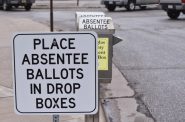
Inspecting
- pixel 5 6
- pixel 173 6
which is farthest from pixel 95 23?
pixel 5 6

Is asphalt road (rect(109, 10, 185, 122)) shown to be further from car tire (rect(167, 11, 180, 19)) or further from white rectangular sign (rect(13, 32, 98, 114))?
car tire (rect(167, 11, 180, 19))

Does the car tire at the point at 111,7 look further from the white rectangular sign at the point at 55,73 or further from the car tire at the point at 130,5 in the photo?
the white rectangular sign at the point at 55,73

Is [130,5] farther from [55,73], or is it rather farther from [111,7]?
[55,73]

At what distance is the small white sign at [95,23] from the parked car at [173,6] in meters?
17.3

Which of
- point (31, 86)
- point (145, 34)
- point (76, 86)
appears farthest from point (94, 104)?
point (145, 34)

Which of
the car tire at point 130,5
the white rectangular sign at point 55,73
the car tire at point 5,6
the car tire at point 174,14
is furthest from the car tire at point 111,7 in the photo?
the white rectangular sign at point 55,73

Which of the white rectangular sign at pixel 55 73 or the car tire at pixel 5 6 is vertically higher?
the white rectangular sign at pixel 55 73

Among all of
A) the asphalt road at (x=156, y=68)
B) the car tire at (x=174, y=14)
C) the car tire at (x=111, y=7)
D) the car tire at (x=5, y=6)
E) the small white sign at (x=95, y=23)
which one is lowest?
the car tire at (x=5, y=6)

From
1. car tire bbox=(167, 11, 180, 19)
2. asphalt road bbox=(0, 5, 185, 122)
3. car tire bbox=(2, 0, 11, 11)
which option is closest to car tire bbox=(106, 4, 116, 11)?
car tire bbox=(167, 11, 180, 19)

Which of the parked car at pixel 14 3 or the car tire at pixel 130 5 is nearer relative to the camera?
the car tire at pixel 130 5

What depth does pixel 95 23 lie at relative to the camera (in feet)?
21.9

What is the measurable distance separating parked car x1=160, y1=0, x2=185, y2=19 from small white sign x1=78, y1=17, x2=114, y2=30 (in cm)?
1734

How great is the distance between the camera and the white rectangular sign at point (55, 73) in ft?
12.6

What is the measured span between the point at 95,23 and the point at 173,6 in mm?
17991
